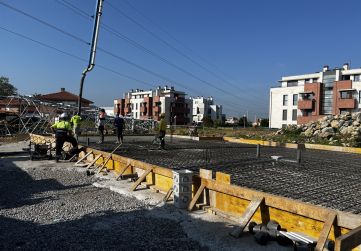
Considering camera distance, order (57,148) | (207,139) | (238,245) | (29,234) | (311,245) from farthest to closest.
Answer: (207,139), (57,148), (29,234), (238,245), (311,245)

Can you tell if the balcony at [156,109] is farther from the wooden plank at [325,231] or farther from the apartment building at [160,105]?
the wooden plank at [325,231]

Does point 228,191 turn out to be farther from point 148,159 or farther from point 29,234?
point 148,159

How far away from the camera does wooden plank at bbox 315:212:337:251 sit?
159 inches

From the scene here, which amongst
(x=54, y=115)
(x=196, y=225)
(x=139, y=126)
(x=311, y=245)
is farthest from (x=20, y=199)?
(x=139, y=126)

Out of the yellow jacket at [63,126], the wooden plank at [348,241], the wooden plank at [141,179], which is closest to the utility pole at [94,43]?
the yellow jacket at [63,126]

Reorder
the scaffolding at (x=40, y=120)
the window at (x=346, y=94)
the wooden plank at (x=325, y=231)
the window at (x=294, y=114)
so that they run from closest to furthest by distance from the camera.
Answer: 1. the wooden plank at (x=325, y=231)
2. the scaffolding at (x=40, y=120)
3. the window at (x=346, y=94)
4. the window at (x=294, y=114)

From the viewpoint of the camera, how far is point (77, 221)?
219 inches

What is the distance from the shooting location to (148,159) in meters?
10.7

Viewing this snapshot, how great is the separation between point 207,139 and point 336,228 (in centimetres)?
1566

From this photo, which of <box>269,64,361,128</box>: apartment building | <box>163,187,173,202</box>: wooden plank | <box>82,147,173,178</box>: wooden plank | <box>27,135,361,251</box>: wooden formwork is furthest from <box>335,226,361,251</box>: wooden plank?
<box>269,64,361,128</box>: apartment building

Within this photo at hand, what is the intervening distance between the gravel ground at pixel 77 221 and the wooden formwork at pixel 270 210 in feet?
2.98

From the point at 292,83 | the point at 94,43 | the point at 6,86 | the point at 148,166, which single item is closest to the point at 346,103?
the point at 292,83

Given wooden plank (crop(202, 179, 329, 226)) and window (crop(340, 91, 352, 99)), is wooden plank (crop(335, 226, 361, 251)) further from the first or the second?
window (crop(340, 91, 352, 99))

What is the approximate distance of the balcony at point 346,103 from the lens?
43.0 metres
